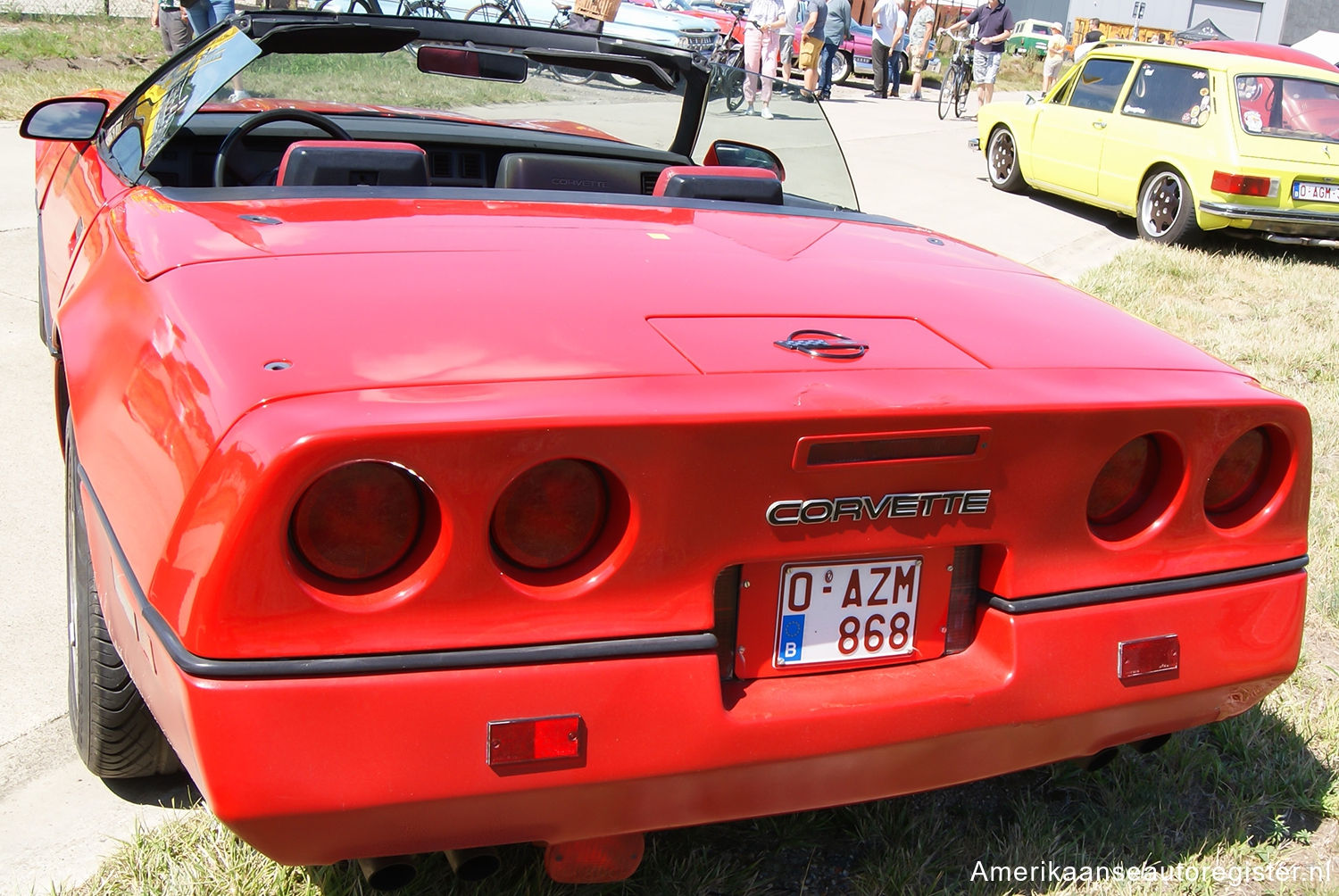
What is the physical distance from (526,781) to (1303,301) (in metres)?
7.60

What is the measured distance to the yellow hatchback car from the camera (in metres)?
8.70

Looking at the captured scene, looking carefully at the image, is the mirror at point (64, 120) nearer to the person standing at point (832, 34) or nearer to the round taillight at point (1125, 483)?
the round taillight at point (1125, 483)

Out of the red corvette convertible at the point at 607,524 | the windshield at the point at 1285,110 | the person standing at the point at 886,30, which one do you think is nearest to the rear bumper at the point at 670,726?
the red corvette convertible at the point at 607,524

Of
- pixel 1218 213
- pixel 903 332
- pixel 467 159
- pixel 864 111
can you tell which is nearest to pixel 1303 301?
pixel 1218 213

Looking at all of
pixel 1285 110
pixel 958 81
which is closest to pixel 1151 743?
pixel 1285 110

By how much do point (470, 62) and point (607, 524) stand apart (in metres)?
2.08

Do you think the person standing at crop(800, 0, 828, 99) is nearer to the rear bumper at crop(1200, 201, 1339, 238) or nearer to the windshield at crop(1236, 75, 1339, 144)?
the windshield at crop(1236, 75, 1339, 144)

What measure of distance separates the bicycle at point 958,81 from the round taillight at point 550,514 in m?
17.4

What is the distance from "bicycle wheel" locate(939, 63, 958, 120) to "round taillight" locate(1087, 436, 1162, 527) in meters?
16.8

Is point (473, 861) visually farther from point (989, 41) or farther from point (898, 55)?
point (898, 55)

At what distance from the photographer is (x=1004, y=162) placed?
1145 centimetres

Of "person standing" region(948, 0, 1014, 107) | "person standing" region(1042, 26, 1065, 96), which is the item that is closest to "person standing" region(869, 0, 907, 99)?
"person standing" region(1042, 26, 1065, 96)

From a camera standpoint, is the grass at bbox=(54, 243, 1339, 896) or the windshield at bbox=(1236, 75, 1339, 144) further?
the windshield at bbox=(1236, 75, 1339, 144)

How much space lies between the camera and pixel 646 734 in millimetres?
1605
